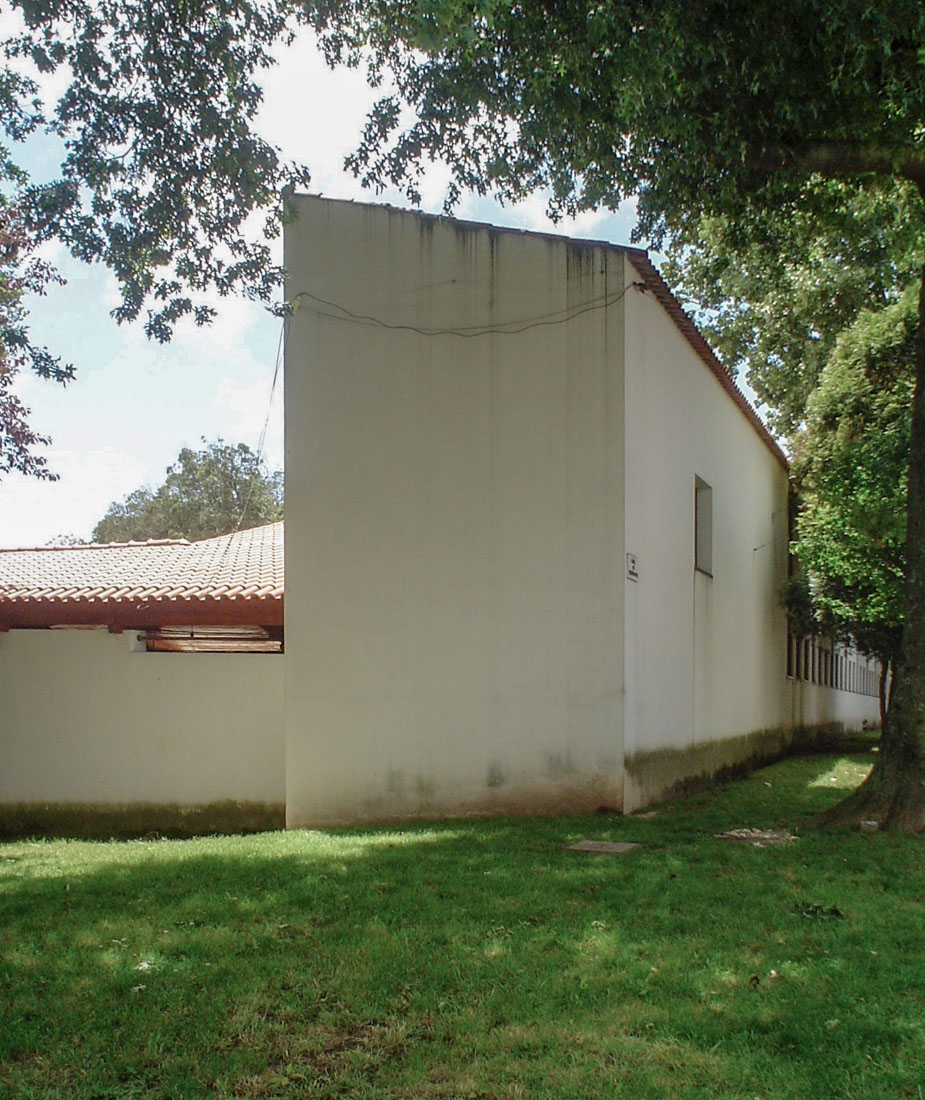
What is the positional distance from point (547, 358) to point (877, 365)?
22.6ft

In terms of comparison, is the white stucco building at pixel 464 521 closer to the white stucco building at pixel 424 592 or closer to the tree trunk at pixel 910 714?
the white stucco building at pixel 424 592

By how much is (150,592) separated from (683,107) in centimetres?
755

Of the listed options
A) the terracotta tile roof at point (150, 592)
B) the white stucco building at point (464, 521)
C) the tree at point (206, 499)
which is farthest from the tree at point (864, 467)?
the tree at point (206, 499)

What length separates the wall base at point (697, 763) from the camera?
1063 centimetres

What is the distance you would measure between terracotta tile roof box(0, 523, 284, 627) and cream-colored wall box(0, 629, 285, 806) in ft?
1.01

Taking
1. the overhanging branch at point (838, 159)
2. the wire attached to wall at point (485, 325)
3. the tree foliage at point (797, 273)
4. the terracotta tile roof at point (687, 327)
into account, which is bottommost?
the wire attached to wall at point (485, 325)

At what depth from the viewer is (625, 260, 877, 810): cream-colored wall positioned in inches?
428

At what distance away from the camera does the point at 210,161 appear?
8305 millimetres

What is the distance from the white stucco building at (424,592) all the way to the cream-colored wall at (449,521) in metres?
0.02

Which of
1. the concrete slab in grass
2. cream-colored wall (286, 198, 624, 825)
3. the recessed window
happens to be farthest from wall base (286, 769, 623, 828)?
the recessed window

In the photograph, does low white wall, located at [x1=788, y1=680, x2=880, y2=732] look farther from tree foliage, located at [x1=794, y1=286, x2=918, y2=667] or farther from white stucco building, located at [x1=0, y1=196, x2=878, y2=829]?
white stucco building, located at [x1=0, y1=196, x2=878, y2=829]

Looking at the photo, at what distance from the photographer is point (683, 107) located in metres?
8.39

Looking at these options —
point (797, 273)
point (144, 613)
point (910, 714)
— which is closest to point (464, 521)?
point (144, 613)

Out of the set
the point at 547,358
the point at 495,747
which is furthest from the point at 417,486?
the point at 495,747
